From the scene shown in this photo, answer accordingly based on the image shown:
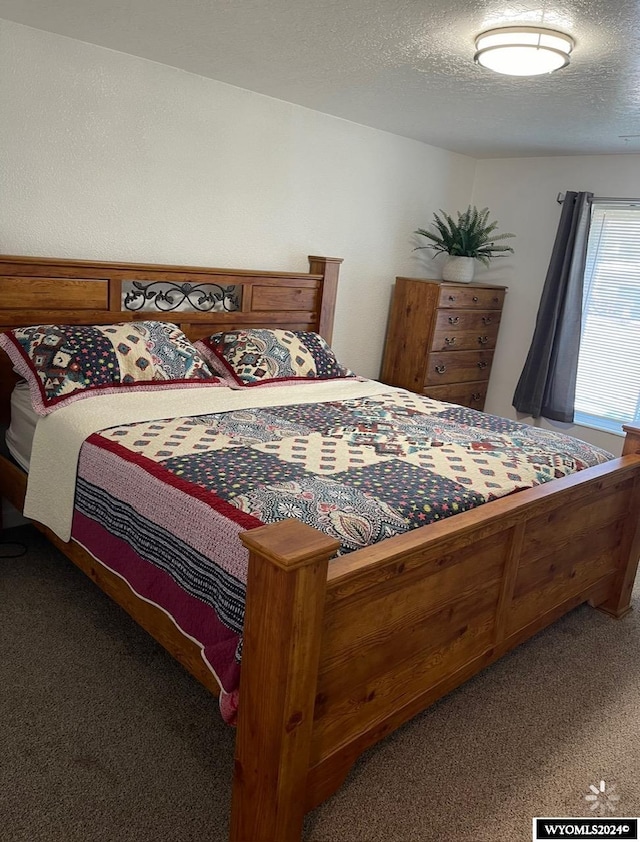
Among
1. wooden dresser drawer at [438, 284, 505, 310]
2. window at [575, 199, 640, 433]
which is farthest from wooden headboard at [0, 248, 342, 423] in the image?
window at [575, 199, 640, 433]

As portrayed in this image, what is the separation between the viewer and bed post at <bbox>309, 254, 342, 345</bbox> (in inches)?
153

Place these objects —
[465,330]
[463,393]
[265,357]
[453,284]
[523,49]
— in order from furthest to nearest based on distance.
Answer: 1. [463,393]
2. [465,330]
3. [453,284]
4. [265,357]
5. [523,49]

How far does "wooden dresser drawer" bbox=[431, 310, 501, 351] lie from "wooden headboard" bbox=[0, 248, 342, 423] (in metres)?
0.76

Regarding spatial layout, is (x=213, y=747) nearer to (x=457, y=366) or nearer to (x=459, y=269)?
(x=457, y=366)

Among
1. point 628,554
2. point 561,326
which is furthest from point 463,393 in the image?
point 628,554

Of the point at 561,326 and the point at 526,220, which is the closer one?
the point at 561,326

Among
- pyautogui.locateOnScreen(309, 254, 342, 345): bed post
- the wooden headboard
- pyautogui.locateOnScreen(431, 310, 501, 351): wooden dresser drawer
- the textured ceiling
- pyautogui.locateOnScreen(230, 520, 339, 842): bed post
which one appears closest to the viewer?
pyautogui.locateOnScreen(230, 520, 339, 842): bed post

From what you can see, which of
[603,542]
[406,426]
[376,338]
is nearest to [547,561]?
[603,542]

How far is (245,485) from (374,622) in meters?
0.53

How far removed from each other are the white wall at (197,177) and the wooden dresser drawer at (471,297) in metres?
0.44

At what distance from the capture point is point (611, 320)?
169 inches

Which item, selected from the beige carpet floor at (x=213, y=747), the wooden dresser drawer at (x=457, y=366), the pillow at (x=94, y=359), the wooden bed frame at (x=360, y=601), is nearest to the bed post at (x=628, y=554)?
the wooden bed frame at (x=360, y=601)

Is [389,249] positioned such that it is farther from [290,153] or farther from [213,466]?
[213,466]

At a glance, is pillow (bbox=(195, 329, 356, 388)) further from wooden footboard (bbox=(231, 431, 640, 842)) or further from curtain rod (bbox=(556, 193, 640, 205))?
curtain rod (bbox=(556, 193, 640, 205))
